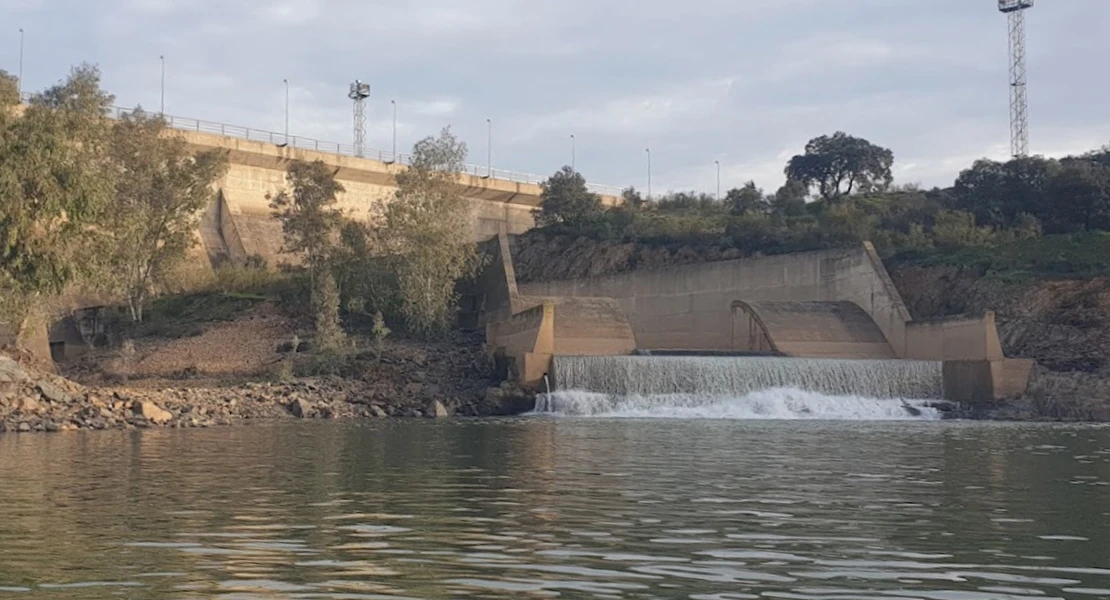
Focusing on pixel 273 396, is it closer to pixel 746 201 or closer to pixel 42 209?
pixel 42 209

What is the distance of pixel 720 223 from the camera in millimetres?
61969

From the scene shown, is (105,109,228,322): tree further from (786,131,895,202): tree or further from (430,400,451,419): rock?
(786,131,895,202): tree

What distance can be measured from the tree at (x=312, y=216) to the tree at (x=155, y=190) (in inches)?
119

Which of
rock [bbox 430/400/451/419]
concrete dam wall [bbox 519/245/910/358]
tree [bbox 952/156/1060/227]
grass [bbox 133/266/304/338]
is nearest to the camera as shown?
rock [bbox 430/400/451/419]

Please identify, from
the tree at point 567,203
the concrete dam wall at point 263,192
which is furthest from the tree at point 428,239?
the tree at point 567,203

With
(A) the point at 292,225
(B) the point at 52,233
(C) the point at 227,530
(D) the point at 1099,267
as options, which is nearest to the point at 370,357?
(A) the point at 292,225

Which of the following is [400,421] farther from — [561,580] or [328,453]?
[561,580]

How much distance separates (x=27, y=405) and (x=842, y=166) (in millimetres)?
56095

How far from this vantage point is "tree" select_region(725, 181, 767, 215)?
68.9 metres

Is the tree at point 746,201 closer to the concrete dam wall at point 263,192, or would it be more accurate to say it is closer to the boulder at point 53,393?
the concrete dam wall at point 263,192

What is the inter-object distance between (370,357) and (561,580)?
34.7 metres

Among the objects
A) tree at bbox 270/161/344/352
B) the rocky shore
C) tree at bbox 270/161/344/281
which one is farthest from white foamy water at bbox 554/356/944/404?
tree at bbox 270/161/344/281

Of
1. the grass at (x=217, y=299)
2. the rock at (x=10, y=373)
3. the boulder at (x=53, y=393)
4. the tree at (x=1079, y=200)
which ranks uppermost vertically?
the tree at (x=1079, y=200)

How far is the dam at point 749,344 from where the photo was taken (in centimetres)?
3928
